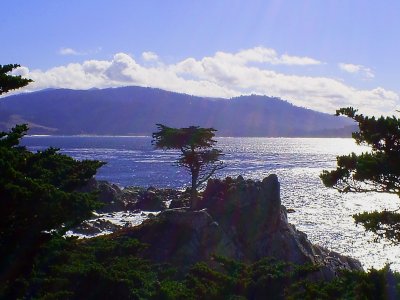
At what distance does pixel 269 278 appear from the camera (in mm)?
19094

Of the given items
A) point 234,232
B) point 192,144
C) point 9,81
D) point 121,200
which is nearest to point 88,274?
point 9,81

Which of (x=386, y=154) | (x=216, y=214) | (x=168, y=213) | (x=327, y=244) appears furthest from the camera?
(x=327, y=244)

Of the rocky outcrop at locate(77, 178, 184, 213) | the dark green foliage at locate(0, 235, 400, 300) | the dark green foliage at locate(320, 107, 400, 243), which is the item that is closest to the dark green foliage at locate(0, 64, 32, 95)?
the dark green foliage at locate(0, 235, 400, 300)

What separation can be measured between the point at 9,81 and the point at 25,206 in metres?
3.13

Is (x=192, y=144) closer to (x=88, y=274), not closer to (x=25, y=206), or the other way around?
(x=88, y=274)

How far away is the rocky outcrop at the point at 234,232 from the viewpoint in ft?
103

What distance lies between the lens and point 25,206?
1081 cm

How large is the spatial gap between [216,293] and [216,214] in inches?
802

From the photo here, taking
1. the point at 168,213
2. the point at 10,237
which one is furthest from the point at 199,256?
the point at 10,237

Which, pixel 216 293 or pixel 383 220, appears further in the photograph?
pixel 216 293

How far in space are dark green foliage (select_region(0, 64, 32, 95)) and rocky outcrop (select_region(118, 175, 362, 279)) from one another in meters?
20.1

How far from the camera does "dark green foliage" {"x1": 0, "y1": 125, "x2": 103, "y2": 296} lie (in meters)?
10.3

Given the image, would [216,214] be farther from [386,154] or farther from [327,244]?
[386,154]

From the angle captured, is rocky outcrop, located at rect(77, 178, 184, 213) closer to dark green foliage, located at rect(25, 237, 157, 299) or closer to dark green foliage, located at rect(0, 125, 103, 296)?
dark green foliage, located at rect(25, 237, 157, 299)
